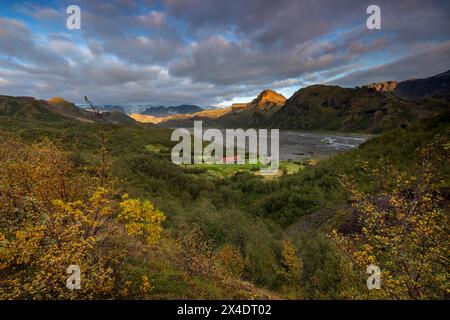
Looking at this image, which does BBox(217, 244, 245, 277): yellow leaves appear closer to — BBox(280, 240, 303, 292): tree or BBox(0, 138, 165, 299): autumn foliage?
BBox(280, 240, 303, 292): tree

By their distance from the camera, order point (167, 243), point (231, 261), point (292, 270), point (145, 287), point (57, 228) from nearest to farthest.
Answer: point (57, 228) < point (145, 287) < point (292, 270) < point (231, 261) < point (167, 243)

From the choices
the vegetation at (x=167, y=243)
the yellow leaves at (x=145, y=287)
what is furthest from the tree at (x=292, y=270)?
the yellow leaves at (x=145, y=287)

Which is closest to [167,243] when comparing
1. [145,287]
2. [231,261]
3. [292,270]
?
[231,261]

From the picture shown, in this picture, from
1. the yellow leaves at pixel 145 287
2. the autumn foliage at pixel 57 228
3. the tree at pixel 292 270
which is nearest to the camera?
the autumn foliage at pixel 57 228

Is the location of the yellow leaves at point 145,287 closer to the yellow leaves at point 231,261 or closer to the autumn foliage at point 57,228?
the autumn foliage at point 57,228

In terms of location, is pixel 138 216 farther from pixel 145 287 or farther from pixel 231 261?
pixel 231 261

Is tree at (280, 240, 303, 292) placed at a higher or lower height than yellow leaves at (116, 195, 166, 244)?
lower

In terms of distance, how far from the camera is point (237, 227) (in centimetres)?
1781

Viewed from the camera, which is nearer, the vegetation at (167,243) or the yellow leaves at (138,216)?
the vegetation at (167,243)

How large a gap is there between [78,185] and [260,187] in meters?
32.7

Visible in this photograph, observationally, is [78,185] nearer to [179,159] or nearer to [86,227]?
[86,227]

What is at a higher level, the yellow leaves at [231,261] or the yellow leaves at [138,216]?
the yellow leaves at [138,216]

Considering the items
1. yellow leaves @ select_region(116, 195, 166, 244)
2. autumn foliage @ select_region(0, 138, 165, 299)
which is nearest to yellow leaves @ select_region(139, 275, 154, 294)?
autumn foliage @ select_region(0, 138, 165, 299)
